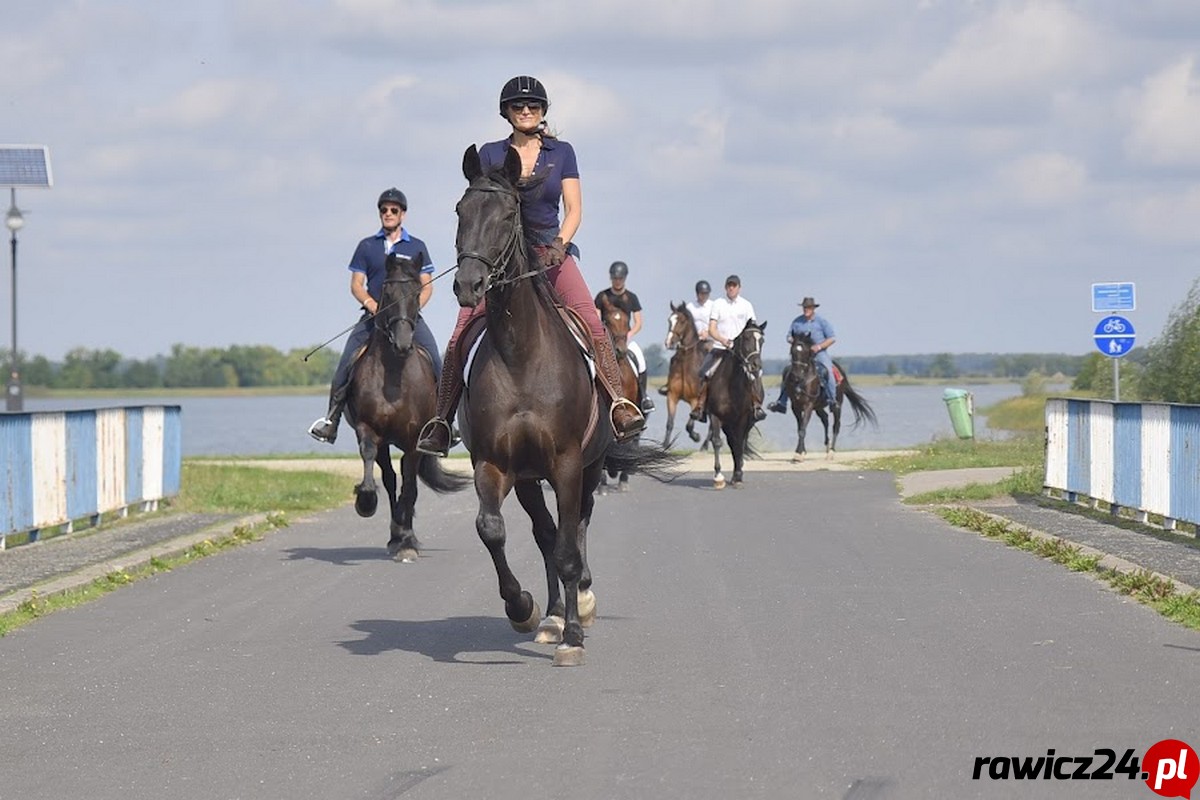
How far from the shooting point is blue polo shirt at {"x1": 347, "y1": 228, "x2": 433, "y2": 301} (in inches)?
656

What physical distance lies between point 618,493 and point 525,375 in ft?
50.6

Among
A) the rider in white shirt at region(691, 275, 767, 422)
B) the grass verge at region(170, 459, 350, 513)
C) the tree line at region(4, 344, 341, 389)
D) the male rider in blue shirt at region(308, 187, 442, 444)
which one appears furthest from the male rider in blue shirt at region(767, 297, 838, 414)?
the tree line at region(4, 344, 341, 389)

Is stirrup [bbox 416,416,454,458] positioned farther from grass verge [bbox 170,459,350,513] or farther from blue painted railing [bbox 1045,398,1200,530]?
grass verge [bbox 170,459,350,513]

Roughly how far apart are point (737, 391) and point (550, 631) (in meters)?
15.8

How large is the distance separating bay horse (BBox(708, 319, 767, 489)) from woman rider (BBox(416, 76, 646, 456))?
50.4ft

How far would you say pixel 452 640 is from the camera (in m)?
11.0

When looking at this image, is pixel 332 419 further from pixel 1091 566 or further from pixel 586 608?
pixel 1091 566

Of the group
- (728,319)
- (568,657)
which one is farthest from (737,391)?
(568,657)

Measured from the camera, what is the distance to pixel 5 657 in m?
10.6

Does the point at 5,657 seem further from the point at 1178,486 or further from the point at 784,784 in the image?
the point at 1178,486

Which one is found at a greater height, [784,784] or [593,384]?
[593,384]

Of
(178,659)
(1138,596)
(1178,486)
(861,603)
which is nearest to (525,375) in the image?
(178,659)

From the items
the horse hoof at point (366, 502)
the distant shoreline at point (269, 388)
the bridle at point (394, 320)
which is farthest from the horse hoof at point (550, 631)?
the distant shoreline at point (269, 388)

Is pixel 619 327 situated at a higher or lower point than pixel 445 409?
higher
